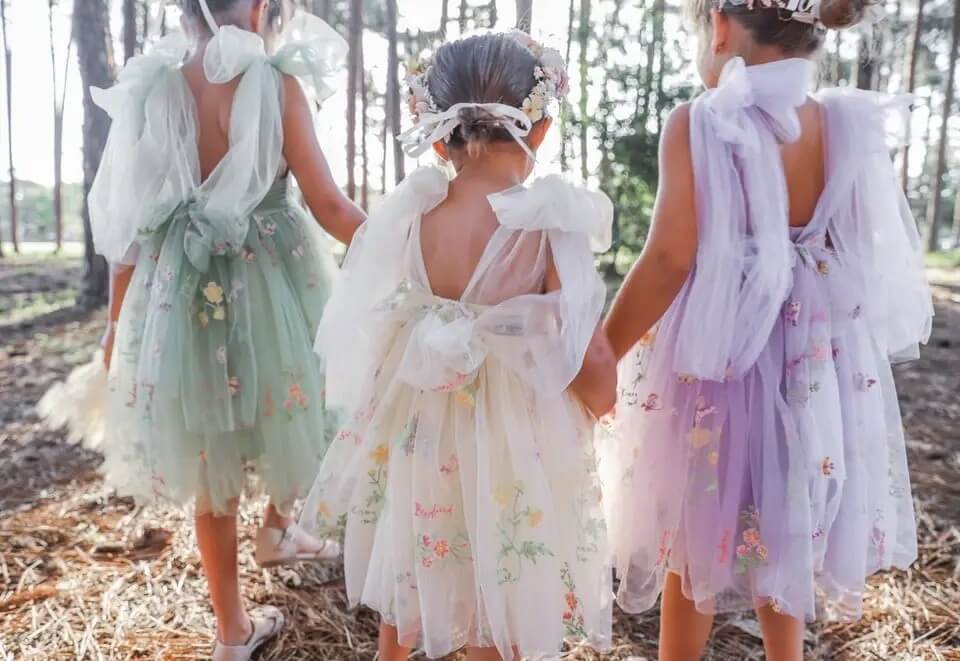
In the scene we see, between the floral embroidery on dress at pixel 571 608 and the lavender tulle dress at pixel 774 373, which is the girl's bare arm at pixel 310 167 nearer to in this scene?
the lavender tulle dress at pixel 774 373

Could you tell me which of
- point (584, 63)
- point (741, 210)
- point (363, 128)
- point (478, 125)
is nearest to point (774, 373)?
point (741, 210)

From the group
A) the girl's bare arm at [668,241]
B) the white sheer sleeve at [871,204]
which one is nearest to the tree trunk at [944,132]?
the white sheer sleeve at [871,204]

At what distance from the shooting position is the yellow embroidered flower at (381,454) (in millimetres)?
1441

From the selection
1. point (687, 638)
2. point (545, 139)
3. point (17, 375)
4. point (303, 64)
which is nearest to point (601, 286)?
point (545, 139)

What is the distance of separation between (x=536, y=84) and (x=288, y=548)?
1595 mm

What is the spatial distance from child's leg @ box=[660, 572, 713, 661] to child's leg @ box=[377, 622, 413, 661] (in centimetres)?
56

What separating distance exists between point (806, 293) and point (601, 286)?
371mm

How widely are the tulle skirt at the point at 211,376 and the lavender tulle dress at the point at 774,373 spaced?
81cm

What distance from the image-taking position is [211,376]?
1756 mm

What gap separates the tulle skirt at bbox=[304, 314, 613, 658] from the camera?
4.40 feet

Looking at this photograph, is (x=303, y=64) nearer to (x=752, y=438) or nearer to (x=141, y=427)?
(x=141, y=427)

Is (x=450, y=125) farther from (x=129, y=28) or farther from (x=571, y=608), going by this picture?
(x=129, y=28)

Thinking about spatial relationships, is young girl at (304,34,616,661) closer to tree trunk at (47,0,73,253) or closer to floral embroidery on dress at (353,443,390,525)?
floral embroidery on dress at (353,443,390,525)

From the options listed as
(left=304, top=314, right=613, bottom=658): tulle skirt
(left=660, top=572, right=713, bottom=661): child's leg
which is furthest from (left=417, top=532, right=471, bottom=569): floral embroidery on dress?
(left=660, top=572, right=713, bottom=661): child's leg
